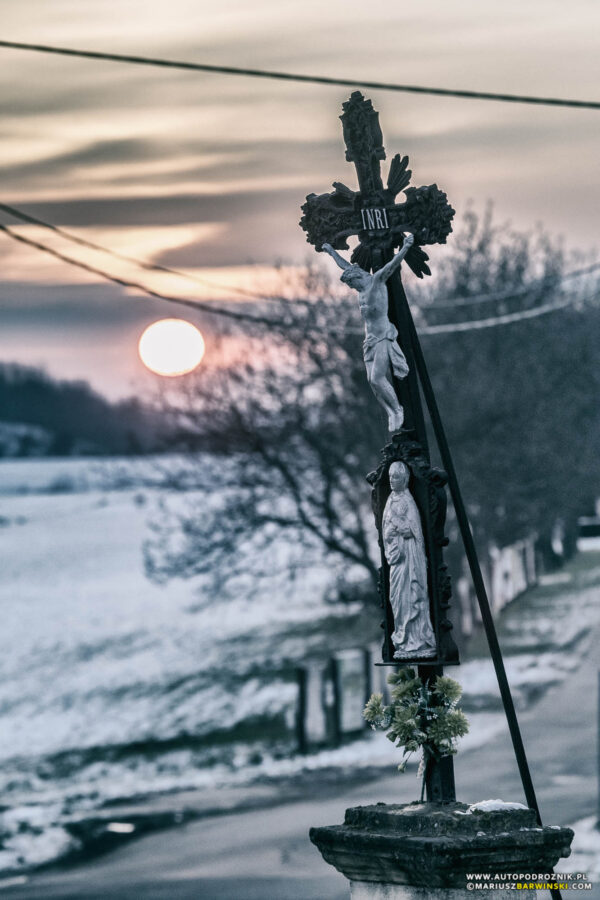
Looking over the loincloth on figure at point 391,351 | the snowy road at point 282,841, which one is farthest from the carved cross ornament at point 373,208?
the snowy road at point 282,841

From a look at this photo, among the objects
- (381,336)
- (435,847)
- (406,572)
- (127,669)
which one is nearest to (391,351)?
A: (381,336)

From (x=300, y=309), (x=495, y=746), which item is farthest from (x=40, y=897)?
(x=300, y=309)

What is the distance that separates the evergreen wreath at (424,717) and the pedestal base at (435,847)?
12.4 inches

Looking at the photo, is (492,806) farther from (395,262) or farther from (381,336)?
(395,262)

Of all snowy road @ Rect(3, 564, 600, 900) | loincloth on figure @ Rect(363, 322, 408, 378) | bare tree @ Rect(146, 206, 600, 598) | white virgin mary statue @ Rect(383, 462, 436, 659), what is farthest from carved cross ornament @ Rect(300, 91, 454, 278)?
bare tree @ Rect(146, 206, 600, 598)

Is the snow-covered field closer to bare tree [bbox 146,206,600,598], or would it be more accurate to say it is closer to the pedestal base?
bare tree [bbox 146,206,600,598]

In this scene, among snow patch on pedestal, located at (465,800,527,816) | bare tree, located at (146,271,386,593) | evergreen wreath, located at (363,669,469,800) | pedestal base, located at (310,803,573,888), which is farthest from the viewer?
bare tree, located at (146,271,386,593)

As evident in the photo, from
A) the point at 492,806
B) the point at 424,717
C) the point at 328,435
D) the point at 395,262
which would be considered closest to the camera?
the point at 492,806

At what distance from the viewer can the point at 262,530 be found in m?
34.5

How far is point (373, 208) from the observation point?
7418mm

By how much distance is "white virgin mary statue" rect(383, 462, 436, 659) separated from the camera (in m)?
6.93

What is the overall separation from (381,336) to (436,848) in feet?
7.15

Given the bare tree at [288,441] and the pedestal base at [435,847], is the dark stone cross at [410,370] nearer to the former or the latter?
the pedestal base at [435,847]

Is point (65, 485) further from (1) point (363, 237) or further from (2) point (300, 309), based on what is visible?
(1) point (363, 237)
